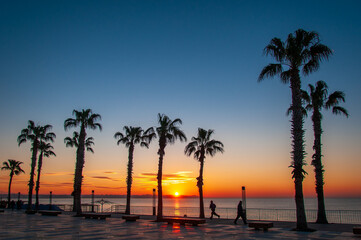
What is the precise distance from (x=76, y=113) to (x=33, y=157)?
14.1 metres

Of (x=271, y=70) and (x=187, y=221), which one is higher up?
(x=271, y=70)

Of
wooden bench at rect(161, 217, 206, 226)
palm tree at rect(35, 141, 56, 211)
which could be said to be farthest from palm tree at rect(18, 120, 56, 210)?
wooden bench at rect(161, 217, 206, 226)

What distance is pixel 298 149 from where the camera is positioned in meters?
20.8

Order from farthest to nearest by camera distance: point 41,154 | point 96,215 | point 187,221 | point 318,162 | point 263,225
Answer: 1. point 41,154
2. point 96,215
3. point 318,162
4. point 187,221
5. point 263,225

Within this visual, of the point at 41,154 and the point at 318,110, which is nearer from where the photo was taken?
the point at 318,110

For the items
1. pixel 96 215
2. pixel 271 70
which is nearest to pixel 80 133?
pixel 96 215

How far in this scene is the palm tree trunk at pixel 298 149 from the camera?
65.7ft

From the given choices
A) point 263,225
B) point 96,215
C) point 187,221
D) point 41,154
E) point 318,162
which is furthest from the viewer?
point 41,154

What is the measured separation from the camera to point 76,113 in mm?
37281

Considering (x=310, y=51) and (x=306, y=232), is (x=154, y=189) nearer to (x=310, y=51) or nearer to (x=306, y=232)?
(x=306, y=232)

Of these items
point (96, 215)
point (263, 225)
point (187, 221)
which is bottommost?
point (96, 215)

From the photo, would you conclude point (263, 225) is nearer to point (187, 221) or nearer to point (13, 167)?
point (187, 221)

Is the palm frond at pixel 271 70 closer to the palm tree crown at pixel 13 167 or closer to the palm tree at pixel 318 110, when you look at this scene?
the palm tree at pixel 318 110

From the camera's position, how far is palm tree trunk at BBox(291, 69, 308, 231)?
65.7 ft
